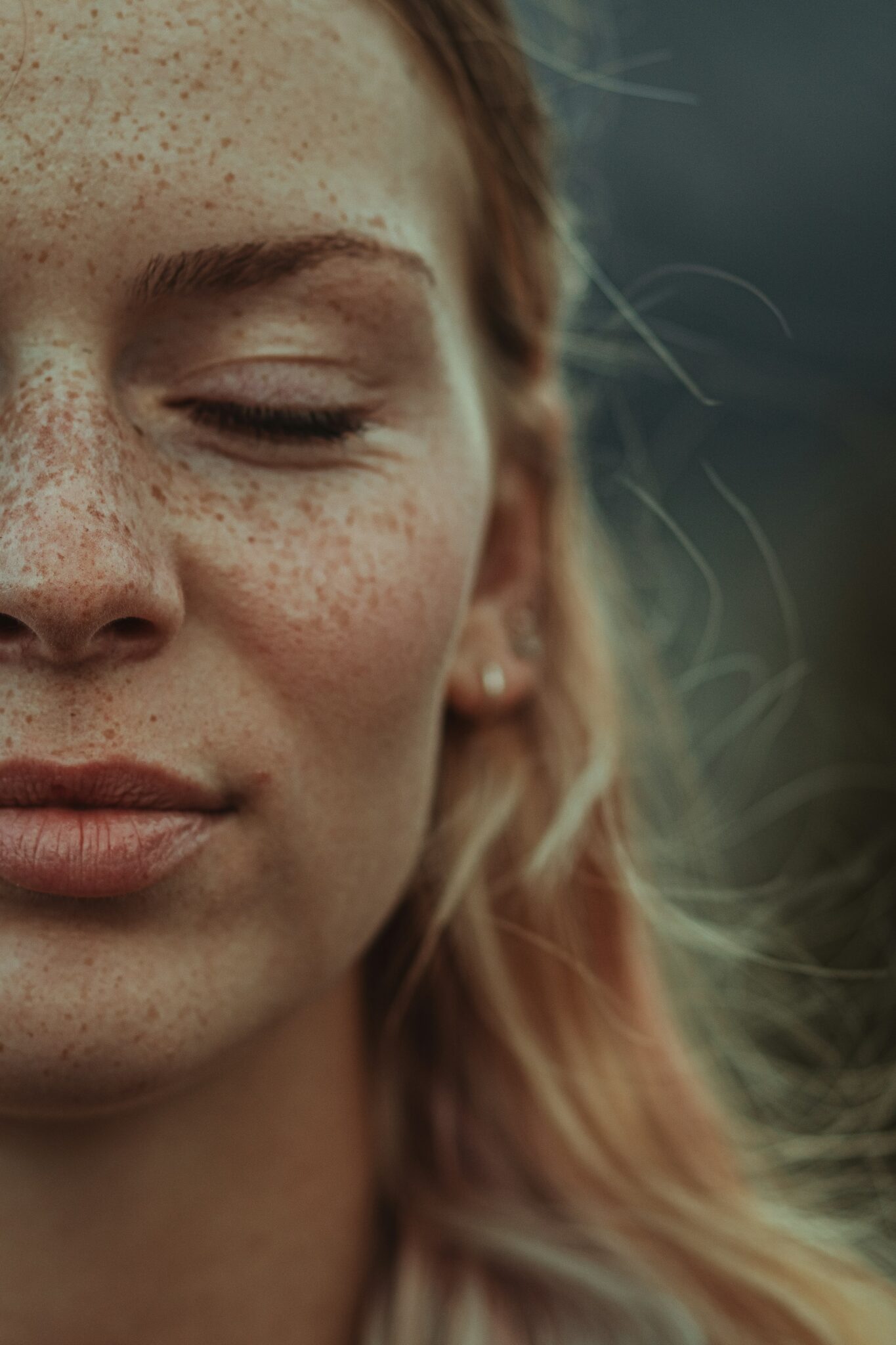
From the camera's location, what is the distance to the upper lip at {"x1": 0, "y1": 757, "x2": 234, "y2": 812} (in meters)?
1.01

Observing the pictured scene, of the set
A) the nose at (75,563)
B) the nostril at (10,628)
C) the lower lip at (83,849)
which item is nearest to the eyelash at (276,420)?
the nose at (75,563)

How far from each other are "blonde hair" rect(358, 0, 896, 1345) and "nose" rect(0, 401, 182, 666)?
0.58m

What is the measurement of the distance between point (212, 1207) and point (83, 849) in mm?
410

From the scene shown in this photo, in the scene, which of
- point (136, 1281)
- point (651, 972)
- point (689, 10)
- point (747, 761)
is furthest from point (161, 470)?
point (689, 10)

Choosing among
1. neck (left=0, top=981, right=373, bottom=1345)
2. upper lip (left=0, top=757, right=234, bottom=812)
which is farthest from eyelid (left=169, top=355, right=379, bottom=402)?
neck (left=0, top=981, right=373, bottom=1345)

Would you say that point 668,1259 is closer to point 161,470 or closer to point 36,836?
point 36,836

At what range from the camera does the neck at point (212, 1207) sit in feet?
3.72

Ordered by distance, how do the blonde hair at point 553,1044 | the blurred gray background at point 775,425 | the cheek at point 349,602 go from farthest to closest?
the blurred gray background at point 775,425, the blonde hair at point 553,1044, the cheek at point 349,602

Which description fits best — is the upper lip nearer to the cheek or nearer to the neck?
the cheek

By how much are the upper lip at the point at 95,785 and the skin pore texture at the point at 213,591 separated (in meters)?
0.01

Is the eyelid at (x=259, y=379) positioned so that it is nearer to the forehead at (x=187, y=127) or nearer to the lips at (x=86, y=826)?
the forehead at (x=187, y=127)

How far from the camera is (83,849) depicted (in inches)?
40.4

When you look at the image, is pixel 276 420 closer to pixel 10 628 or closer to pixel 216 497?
pixel 216 497

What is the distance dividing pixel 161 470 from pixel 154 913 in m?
0.35
